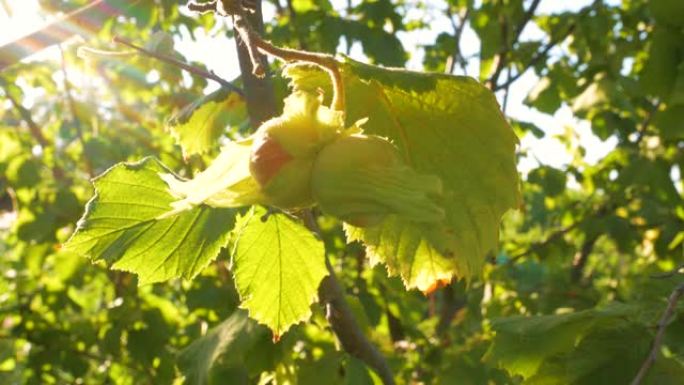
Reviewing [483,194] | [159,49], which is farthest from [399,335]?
[483,194]

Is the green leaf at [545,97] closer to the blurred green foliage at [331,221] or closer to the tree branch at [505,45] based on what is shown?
the blurred green foliage at [331,221]

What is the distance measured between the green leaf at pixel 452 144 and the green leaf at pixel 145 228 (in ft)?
1.17

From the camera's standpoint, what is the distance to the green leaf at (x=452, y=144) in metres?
0.89

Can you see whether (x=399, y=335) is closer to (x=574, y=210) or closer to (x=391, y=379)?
(x=574, y=210)

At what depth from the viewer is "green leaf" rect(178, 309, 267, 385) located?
1.59m

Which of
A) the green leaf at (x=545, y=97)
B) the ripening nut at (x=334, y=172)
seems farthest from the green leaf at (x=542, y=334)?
the green leaf at (x=545, y=97)

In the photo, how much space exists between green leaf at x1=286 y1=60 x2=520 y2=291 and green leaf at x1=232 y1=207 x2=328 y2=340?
0.27 m

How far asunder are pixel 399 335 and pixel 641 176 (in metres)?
1.41

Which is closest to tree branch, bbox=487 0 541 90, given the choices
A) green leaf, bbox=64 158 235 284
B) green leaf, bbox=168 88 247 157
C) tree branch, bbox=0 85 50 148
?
green leaf, bbox=168 88 247 157

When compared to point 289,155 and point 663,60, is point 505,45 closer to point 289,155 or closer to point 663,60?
point 663,60

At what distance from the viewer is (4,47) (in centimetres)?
89

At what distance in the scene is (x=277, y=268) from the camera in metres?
1.19

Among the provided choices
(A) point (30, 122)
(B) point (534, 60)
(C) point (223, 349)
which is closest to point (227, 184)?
(C) point (223, 349)

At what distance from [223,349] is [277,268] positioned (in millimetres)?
506
